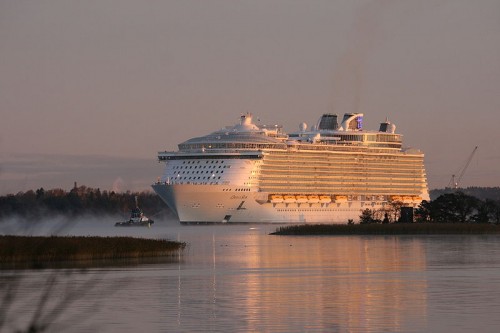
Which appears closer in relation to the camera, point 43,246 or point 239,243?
point 43,246

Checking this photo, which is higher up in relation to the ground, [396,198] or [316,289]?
[396,198]

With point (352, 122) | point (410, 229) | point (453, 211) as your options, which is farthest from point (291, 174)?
point (410, 229)

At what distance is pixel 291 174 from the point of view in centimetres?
14712

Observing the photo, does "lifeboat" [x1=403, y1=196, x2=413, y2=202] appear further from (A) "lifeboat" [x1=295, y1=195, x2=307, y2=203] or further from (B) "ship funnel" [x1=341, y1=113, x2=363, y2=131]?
(A) "lifeboat" [x1=295, y1=195, x2=307, y2=203]

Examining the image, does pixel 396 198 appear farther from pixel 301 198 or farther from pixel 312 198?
pixel 301 198

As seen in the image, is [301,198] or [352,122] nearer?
[301,198]

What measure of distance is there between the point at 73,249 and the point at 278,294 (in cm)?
1919

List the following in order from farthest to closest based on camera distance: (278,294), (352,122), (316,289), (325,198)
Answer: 1. (352,122)
2. (325,198)
3. (316,289)
4. (278,294)

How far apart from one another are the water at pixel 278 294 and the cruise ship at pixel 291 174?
248ft

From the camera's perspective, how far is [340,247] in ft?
226

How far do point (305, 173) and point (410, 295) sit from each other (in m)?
115

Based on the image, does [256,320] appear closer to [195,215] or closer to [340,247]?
[340,247]

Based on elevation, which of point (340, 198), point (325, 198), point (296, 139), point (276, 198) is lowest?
point (276, 198)

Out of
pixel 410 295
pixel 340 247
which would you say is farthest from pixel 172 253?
pixel 410 295
